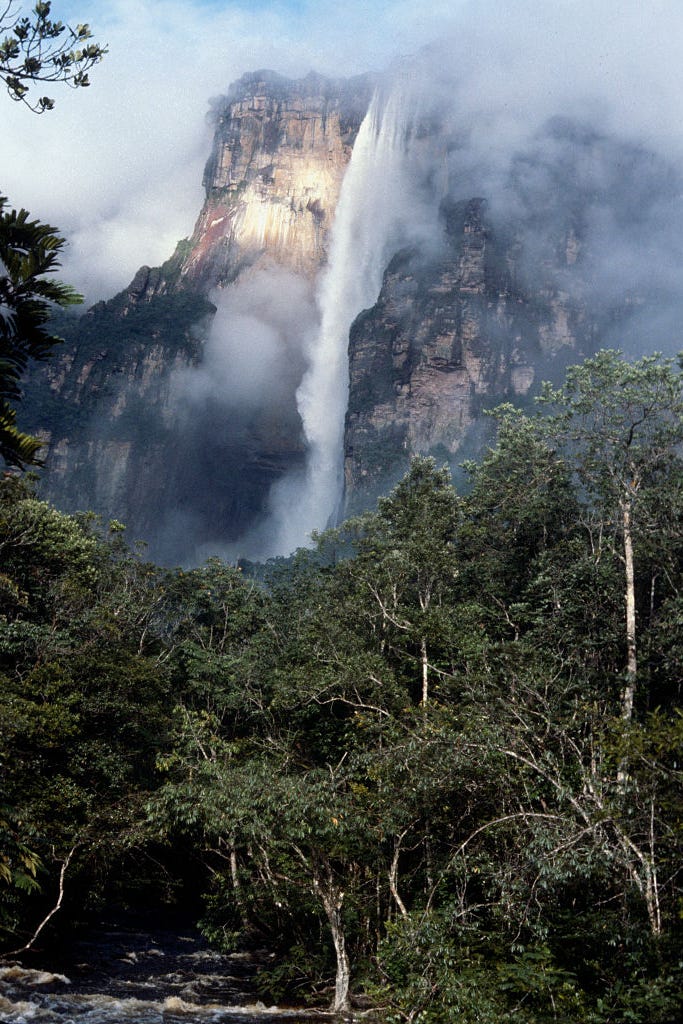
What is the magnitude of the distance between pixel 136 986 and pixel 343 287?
12323cm

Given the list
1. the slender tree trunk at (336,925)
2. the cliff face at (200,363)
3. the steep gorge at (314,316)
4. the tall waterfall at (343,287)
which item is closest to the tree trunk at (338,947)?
the slender tree trunk at (336,925)

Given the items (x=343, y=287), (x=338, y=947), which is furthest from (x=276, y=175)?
(x=338, y=947)

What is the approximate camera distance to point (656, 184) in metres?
111

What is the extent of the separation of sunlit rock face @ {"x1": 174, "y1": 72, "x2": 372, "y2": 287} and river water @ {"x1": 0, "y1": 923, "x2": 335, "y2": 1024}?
12765cm

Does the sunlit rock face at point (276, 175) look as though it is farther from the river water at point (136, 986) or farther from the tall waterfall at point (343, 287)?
the river water at point (136, 986)

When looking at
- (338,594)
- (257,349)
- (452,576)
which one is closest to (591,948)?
(452,576)

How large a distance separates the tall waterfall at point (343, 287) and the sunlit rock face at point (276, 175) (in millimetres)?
3796

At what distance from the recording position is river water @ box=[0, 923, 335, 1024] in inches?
543

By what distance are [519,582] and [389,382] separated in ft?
274

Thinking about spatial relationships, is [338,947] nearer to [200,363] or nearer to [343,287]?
[343,287]

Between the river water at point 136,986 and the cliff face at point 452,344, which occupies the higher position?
the cliff face at point 452,344

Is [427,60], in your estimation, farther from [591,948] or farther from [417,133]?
[591,948]

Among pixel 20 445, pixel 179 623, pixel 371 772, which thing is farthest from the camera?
pixel 179 623

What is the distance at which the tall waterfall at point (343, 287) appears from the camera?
122m
